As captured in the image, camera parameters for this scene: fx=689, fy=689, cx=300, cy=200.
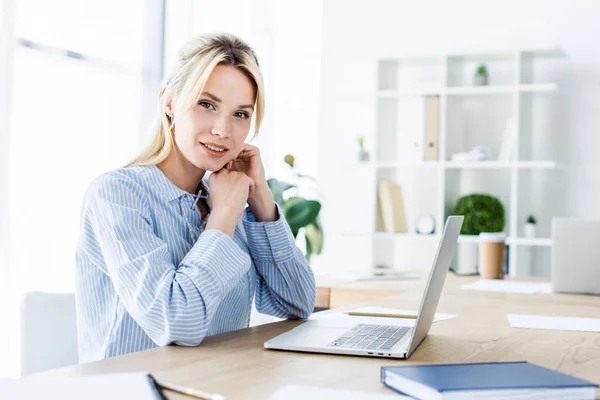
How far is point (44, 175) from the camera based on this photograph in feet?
9.57

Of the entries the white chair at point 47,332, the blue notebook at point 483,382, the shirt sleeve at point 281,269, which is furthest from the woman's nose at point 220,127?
the blue notebook at point 483,382

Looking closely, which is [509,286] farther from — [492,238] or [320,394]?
[320,394]

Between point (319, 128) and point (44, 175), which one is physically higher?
point (319, 128)

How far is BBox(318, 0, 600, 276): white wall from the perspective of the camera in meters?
3.80

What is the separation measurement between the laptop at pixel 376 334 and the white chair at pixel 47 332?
60 centimetres

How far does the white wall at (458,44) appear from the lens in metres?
3.80

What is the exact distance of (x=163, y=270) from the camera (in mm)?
1244

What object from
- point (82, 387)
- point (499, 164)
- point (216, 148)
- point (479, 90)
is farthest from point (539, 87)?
point (82, 387)

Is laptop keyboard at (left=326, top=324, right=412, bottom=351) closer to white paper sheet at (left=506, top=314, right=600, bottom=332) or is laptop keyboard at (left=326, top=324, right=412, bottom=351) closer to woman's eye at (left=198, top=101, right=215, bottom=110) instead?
white paper sheet at (left=506, top=314, right=600, bottom=332)

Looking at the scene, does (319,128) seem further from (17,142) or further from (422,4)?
(17,142)

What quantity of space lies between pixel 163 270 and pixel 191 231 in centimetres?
24

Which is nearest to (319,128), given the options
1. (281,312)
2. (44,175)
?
(44,175)

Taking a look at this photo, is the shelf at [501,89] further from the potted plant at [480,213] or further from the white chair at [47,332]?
the white chair at [47,332]

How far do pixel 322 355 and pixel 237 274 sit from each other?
0.89 feet
